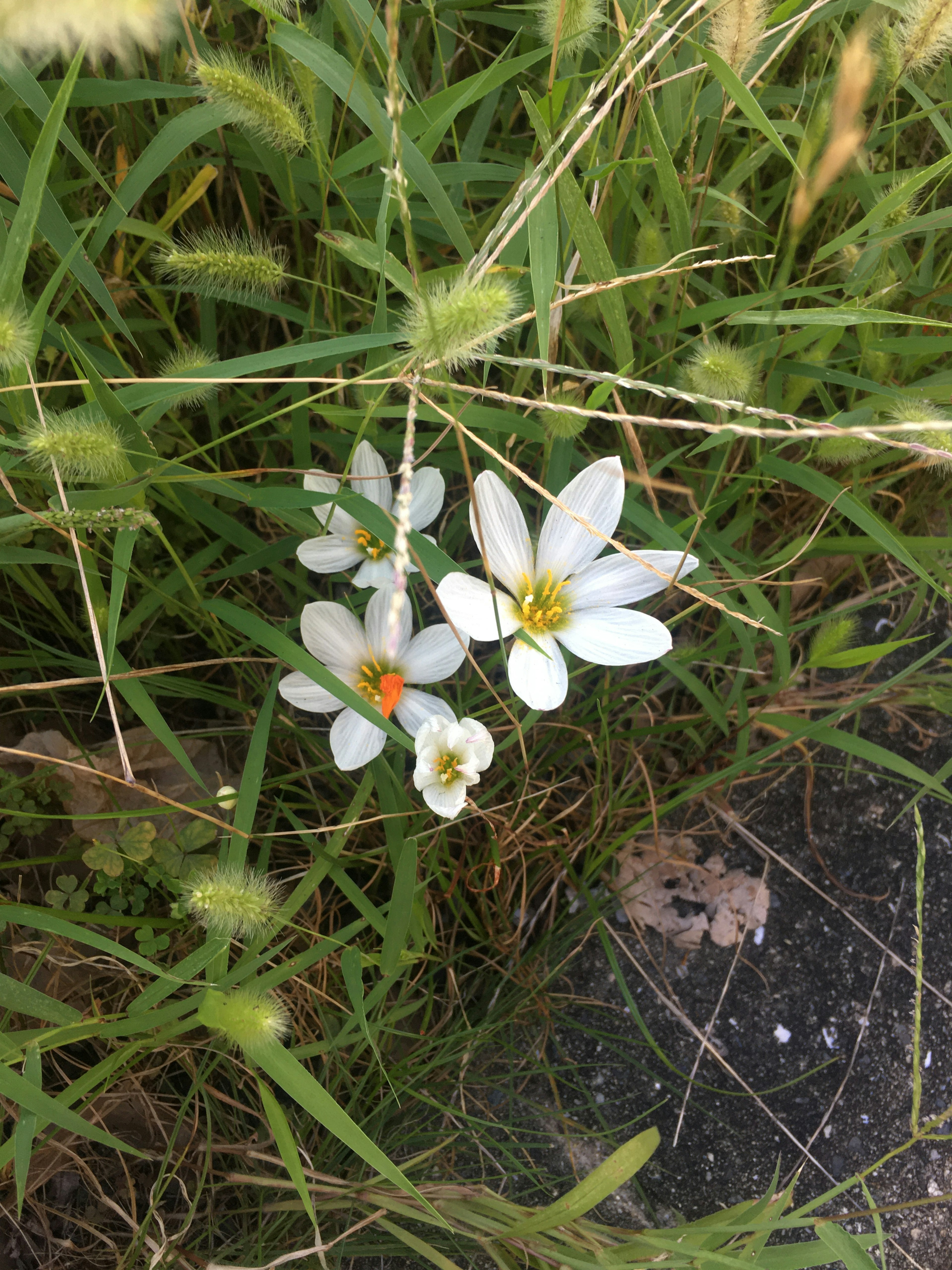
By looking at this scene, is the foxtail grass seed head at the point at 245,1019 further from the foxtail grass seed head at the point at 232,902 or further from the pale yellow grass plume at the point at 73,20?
the pale yellow grass plume at the point at 73,20

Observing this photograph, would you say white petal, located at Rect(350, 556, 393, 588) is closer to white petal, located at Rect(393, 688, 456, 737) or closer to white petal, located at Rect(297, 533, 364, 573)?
white petal, located at Rect(297, 533, 364, 573)

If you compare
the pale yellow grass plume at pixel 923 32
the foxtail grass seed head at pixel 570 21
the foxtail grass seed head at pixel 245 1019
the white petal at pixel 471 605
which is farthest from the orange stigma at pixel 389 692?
the pale yellow grass plume at pixel 923 32

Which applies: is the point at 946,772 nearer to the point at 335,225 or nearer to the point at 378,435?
the point at 378,435

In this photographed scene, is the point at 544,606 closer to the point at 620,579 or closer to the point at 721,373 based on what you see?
the point at 620,579

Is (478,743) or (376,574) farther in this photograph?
(376,574)

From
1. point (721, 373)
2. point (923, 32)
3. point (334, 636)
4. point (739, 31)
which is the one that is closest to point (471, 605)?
point (334, 636)

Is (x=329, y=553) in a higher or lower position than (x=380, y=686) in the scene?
higher
